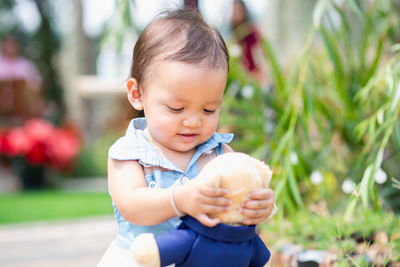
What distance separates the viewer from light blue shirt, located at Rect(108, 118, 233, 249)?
4.93 ft

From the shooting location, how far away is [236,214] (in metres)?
1.33

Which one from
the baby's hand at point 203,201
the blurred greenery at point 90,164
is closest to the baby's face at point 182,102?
the baby's hand at point 203,201

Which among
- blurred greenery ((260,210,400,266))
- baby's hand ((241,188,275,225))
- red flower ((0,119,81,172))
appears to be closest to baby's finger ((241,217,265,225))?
baby's hand ((241,188,275,225))

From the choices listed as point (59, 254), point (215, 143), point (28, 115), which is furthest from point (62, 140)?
point (215, 143)

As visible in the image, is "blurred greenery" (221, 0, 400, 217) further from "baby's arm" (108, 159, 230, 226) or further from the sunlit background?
"baby's arm" (108, 159, 230, 226)

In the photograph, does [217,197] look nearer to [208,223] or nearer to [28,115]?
[208,223]

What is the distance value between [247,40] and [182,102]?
3920 mm

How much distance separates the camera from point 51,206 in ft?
17.9

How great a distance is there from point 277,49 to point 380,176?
2.55m

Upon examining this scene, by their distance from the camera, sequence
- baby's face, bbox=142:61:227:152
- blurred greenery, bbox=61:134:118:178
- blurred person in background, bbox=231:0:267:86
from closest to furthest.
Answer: baby's face, bbox=142:61:227:152 < blurred person in background, bbox=231:0:267:86 < blurred greenery, bbox=61:134:118:178

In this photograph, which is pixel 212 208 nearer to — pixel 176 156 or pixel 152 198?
pixel 152 198

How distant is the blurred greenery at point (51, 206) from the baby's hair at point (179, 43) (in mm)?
3572

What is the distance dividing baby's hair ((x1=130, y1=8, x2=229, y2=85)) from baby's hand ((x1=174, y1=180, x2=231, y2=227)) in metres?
0.33

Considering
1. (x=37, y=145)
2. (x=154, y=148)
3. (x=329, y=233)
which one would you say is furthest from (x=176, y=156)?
(x=37, y=145)
